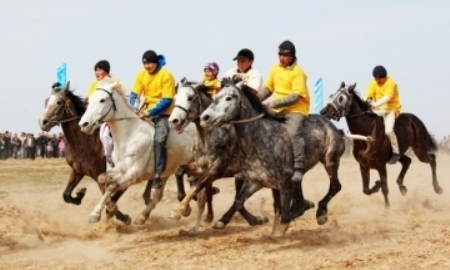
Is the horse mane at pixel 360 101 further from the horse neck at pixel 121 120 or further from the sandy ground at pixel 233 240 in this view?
the horse neck at pixel 121 120

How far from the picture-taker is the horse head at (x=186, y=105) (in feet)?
34.7

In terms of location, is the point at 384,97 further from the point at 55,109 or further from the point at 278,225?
the point at 55,109

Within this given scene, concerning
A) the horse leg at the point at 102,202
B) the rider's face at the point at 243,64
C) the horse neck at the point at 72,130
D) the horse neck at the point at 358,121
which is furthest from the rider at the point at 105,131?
the horse neck at the point at 358,121

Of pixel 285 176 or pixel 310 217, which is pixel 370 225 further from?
pixel 285 176

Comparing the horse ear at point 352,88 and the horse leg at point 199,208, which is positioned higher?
the horse ear at point 352,88

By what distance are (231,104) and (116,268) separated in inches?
99.4

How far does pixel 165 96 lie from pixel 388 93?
5827 millimetres

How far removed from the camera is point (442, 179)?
2292cm

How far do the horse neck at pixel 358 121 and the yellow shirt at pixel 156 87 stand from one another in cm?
447

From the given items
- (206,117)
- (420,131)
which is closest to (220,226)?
(206,117)

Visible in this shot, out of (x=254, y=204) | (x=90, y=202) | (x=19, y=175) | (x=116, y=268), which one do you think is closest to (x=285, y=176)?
(x=116, y=268)

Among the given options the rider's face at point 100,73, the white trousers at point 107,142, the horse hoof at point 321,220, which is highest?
the rider's face at point 100,73

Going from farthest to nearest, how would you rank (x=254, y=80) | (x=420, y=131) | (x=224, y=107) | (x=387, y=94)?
1. (x=420, y=131)
2. (x=387, y=94)
3. (x=254, y=80)
4. (x=224, y=107)

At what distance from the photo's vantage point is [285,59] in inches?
443
